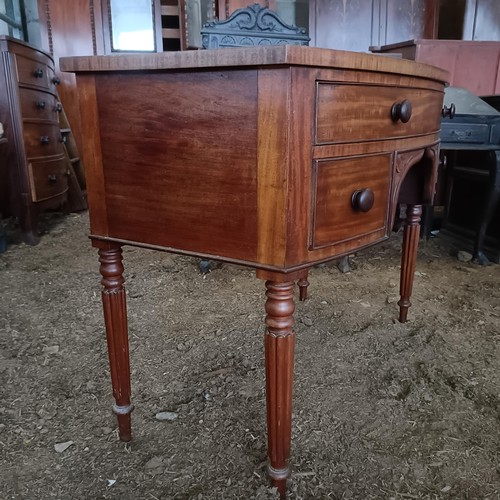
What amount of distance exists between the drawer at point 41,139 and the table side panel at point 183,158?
2342 millimetres

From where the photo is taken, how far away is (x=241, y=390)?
59.3 inches

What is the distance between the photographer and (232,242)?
0.90 meters

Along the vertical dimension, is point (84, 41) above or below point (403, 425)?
above

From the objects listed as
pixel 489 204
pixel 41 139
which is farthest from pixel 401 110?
pixel 41 139

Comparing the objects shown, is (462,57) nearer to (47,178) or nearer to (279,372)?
(47,178)

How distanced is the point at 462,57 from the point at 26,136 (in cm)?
340

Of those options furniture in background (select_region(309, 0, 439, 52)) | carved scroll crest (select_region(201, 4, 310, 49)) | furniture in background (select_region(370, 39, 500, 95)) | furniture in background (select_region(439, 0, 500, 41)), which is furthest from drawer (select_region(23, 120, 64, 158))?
furniture in background (select_region(439, 0, 500, 41))

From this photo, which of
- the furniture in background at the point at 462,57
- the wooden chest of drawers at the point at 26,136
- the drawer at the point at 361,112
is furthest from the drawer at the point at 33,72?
the drawer at the point at 361,112

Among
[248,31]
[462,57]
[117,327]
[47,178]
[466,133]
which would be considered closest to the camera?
[117,327]

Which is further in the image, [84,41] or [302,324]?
[84,41]

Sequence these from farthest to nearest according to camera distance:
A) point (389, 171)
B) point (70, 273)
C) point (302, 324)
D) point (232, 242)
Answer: point (70, 273) → point (302, 324) → point (389, 171) → point (232, 242)

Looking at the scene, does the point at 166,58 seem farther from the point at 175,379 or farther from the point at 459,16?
the point at 459,16

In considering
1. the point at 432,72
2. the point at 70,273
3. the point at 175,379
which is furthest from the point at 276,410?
the point at 70,273

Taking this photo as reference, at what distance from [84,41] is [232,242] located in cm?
468
